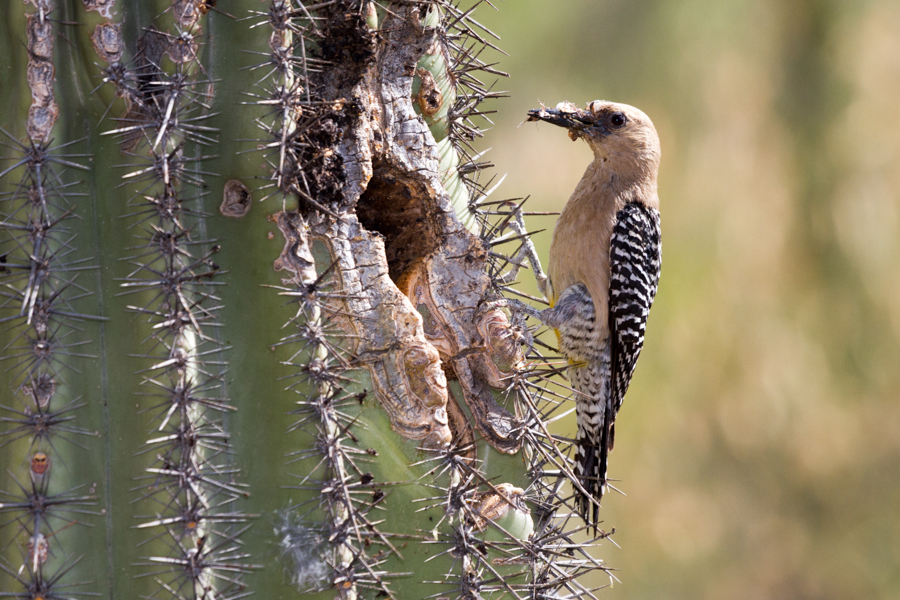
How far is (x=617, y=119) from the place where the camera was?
2287mm

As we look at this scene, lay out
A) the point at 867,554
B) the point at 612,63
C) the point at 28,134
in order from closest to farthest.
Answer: the point at 28,134
the point at 612,63
the point at 867,554

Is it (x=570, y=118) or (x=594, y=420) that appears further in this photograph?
(x=594, y=420)

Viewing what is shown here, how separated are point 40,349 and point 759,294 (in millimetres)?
2916

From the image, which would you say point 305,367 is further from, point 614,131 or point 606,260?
point 614,131

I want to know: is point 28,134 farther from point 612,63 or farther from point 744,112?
point 744,112

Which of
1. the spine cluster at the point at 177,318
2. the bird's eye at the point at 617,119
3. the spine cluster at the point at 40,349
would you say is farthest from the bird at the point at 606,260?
the spine cluster at the point at 40,349

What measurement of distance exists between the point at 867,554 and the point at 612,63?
2433 mm

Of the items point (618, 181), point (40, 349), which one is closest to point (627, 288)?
point (618, 181)

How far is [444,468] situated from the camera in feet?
4.26

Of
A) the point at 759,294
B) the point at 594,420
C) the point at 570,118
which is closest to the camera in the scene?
the point at 570,118

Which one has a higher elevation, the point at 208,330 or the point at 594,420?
the point at 594,420

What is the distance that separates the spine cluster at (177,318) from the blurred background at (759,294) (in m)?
2.05

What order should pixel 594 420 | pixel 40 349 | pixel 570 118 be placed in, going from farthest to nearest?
pixel 594 420, pixel 570 118, pixel 40 349

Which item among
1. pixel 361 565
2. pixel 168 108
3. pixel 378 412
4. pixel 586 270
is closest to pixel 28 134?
pixel 168 108
